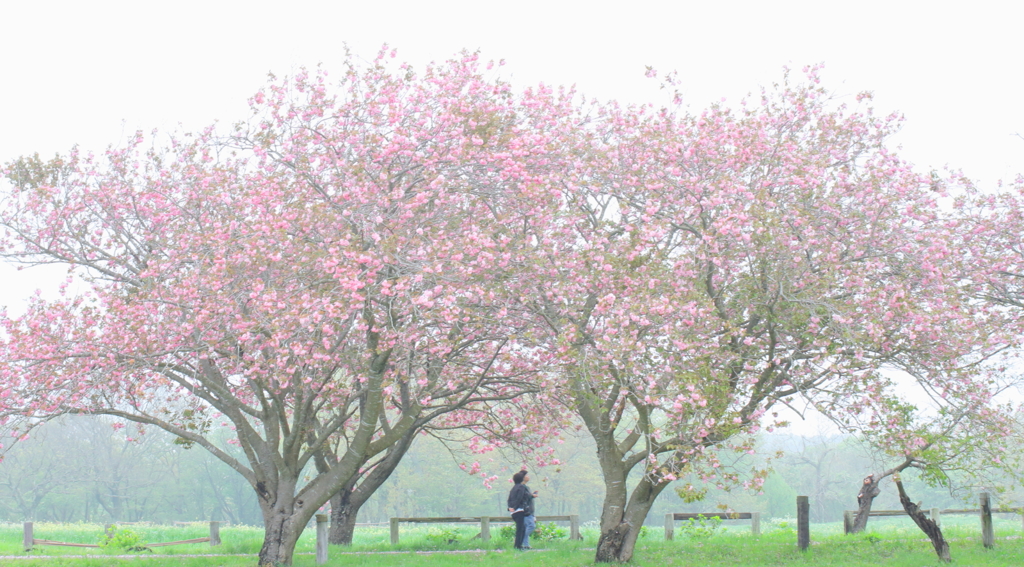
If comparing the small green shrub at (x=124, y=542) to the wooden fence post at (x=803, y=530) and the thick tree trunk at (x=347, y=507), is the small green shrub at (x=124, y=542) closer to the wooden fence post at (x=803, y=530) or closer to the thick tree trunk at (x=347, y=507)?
the thick tree trunk at (x=347, y=507)

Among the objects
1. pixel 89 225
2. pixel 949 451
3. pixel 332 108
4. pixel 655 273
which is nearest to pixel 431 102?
pixel 332 108

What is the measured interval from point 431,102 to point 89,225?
684cm

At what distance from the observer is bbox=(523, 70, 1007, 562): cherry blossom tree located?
36.9 feet

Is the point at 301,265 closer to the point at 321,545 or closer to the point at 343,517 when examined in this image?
the point at 321,545

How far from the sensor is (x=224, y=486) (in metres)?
63.0

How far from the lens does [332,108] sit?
13.0m

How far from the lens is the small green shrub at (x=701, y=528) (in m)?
18.7

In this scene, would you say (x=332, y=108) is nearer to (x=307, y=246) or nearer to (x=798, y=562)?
(x=307, y=246)

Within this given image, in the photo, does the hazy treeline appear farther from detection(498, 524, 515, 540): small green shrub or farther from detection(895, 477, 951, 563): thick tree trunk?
detection(895, 477, 951, 563): thick tree trunk

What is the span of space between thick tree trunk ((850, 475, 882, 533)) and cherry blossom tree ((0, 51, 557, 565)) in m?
6.57

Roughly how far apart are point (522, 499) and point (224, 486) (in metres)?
52.5

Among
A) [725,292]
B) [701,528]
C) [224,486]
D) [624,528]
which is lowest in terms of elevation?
[224,486]

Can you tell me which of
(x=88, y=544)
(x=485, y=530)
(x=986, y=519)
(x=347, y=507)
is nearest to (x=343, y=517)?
(x=347, y=507)

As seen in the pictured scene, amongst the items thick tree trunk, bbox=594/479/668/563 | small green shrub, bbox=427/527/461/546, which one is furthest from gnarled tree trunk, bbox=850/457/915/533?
small green shrub, bbox=427/527/461/546
